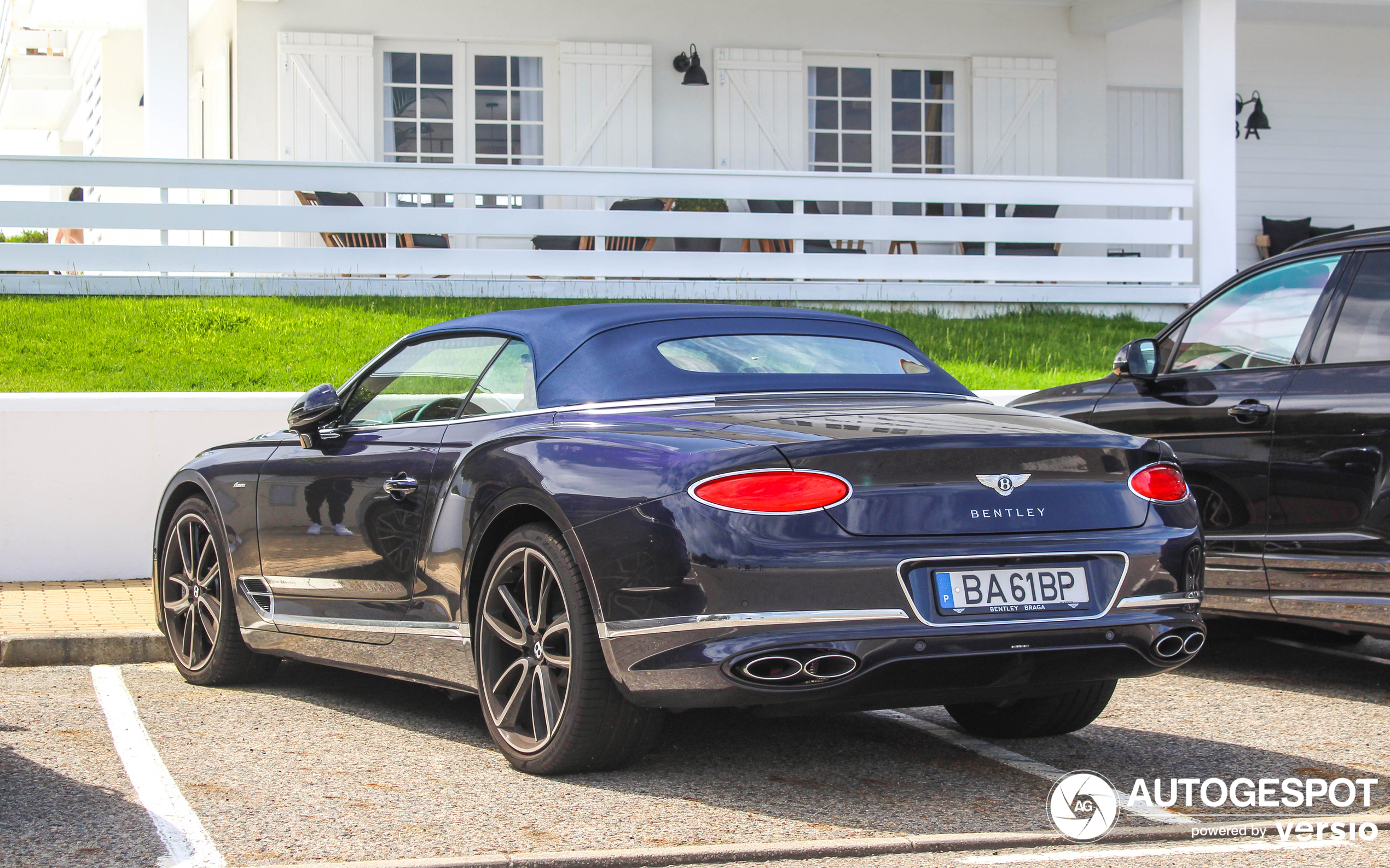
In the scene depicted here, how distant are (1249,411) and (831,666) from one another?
292 centimetres

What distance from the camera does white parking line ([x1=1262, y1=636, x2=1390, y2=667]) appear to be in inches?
266

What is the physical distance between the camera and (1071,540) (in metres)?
3.98

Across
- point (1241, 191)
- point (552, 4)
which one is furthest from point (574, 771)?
point (1241, 191)

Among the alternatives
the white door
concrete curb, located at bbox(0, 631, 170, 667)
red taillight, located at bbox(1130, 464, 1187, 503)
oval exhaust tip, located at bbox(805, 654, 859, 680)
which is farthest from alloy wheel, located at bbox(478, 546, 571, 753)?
the white door

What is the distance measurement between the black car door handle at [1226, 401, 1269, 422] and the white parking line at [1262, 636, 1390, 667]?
1.52 meters

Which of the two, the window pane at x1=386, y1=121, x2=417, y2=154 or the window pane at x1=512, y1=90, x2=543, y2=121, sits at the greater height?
the window pane at x1=512, y1=90, x2=543, y2=121

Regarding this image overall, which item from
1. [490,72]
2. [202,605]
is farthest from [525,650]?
[490,72]

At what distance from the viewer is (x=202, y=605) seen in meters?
6.02

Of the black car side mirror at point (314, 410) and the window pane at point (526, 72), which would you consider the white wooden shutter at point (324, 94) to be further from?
the black car side mirror at point (314, 410)

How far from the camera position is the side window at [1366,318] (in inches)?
221

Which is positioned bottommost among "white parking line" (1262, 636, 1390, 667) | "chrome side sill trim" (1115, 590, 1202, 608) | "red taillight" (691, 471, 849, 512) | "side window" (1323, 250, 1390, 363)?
"white parking line" (1262, 636, 1390, 667)

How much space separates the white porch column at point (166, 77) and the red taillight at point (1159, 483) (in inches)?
459

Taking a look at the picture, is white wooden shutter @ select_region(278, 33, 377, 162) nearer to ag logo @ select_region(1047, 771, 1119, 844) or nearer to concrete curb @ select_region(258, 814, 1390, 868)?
ag logo @ select_region(1047, 771, 1119, 844)

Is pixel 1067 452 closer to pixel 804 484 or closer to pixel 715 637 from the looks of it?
pixel 804 484
